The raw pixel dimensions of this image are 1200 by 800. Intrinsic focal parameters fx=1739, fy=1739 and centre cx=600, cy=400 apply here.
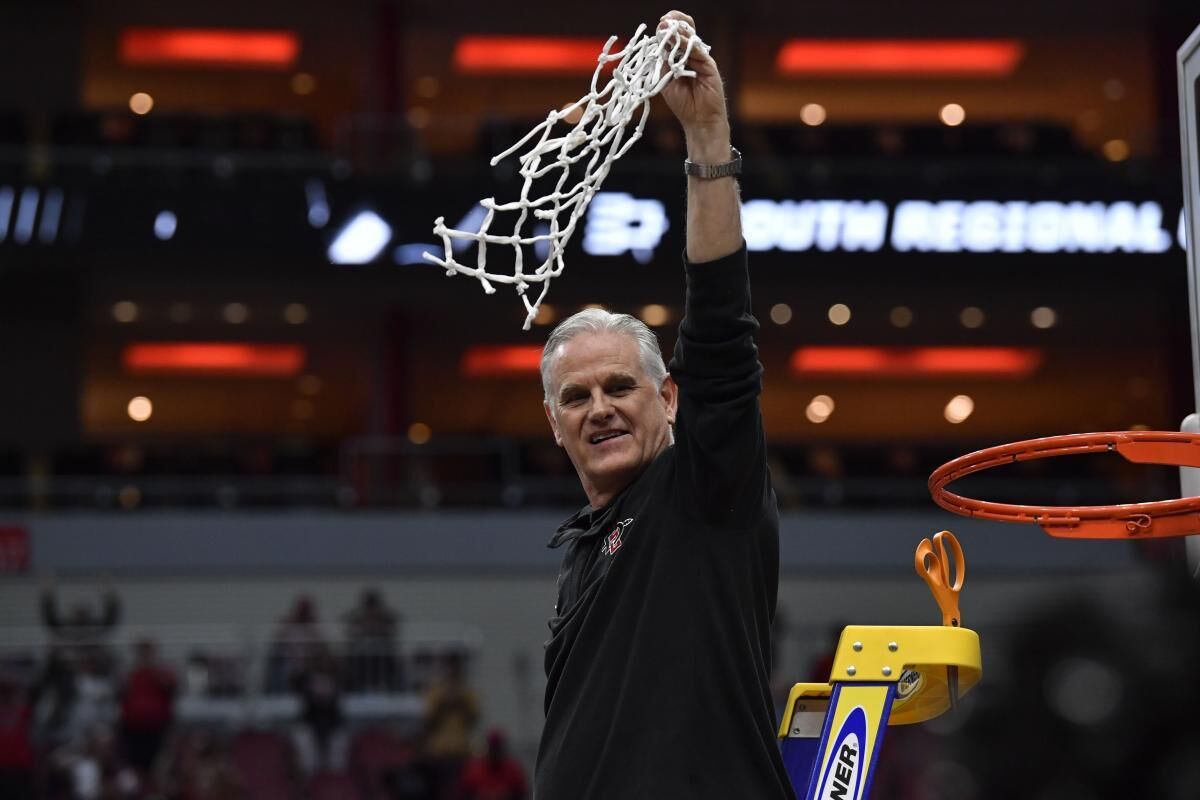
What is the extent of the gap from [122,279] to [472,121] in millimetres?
4827

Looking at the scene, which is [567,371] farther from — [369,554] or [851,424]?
[851,424]

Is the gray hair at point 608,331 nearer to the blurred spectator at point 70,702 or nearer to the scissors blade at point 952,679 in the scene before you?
the scissors blade at point 952,679

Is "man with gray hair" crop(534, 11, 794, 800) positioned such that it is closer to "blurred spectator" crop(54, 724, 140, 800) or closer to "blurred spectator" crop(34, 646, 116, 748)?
"blurred spectator" crop(54, 724, 140, 800)

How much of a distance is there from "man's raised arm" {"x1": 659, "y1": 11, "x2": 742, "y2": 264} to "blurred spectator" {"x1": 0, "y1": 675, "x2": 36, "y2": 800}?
11.1 meters

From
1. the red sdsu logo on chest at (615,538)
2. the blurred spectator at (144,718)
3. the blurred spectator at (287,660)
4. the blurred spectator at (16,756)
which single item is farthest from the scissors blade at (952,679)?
the blurred spectator at (287,660)

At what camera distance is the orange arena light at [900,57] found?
86.5ft

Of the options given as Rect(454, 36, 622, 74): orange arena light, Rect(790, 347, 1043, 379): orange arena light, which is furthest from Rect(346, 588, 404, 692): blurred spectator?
Rect(790, 347, 1043, 379): orange arena light

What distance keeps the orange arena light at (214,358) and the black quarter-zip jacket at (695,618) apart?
938 inches

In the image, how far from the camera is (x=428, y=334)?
25.6m

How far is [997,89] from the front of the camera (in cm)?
2722

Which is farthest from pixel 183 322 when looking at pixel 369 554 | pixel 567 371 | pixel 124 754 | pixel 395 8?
pixel 567 371

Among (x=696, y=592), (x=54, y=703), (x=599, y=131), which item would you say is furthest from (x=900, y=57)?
(x=696, y=592)

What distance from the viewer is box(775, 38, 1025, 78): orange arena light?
86.5ft

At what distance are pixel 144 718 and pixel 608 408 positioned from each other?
1123 centimetres
